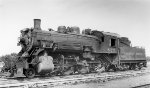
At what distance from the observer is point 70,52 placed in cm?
1750

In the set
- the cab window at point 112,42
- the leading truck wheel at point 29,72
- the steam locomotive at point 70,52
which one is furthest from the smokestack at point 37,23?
the cab window at point 112,42

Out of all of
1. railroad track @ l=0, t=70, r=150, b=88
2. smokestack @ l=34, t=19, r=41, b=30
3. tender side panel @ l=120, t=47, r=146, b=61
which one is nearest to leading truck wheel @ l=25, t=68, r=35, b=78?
railroad track @ l=0, t=70, r=150, b=88

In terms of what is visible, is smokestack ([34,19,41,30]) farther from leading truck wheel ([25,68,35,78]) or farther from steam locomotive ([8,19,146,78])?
leading truck wheel ([25,68,35,78])

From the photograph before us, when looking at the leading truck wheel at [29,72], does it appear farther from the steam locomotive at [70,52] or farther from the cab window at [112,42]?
the cab window at [112,42]

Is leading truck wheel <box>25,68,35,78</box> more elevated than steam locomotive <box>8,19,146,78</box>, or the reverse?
steam locomotive <box>8,19,146,78</box>

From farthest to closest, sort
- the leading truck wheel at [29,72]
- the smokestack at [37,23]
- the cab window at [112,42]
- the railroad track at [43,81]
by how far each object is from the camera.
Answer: the cab window at [112,42]
the smokestack at [37,23]
the leading truck wheel at [29,72]
the railroad track at [43,81]

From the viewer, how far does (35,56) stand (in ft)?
49.4

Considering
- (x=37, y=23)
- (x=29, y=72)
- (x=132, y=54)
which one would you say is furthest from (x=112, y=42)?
(x=29, y=72)

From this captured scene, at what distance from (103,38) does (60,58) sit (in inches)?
203

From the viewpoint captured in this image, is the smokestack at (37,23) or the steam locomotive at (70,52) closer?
the steam locomotive at (70,52)

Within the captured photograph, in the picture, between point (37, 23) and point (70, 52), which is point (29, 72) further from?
point (70, 52)

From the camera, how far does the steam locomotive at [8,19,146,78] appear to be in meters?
15.0

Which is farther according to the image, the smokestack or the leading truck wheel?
the smokestack

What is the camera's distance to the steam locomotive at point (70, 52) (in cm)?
1495
